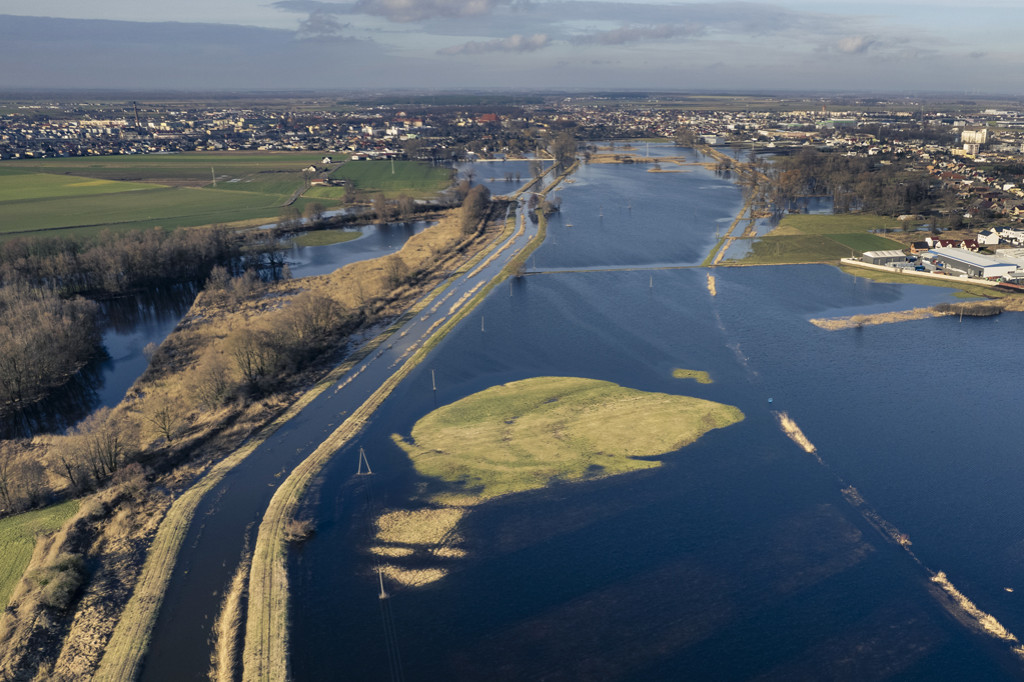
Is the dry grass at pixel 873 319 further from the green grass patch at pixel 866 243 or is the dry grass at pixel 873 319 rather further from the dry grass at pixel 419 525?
the dry grass at pixel 419 525

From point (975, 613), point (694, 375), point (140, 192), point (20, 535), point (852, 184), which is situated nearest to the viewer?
point (975, 613)

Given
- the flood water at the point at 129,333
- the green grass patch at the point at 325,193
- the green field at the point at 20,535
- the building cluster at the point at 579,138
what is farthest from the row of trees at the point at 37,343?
the building cluster at the point at 579,138

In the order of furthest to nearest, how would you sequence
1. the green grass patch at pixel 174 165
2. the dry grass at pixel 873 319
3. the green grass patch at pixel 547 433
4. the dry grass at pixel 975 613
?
the green grass patch at pixel 174 165 → the dry grass at pixel 873 319 → the green grass patch at pixel 547 433 → the dry grass at pixel 975 613

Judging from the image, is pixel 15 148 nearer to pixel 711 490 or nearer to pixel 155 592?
pixel 155 592

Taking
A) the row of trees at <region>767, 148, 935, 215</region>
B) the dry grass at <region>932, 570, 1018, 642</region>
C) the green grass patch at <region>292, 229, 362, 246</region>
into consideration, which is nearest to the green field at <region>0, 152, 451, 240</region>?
the green grass patch at <region>292, 229, 362, 246</region>

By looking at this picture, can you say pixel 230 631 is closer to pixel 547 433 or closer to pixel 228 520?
pixel 228 520

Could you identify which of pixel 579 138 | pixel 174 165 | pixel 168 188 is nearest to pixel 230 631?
pixel 168 188

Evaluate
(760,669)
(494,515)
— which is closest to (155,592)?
(494,515)
